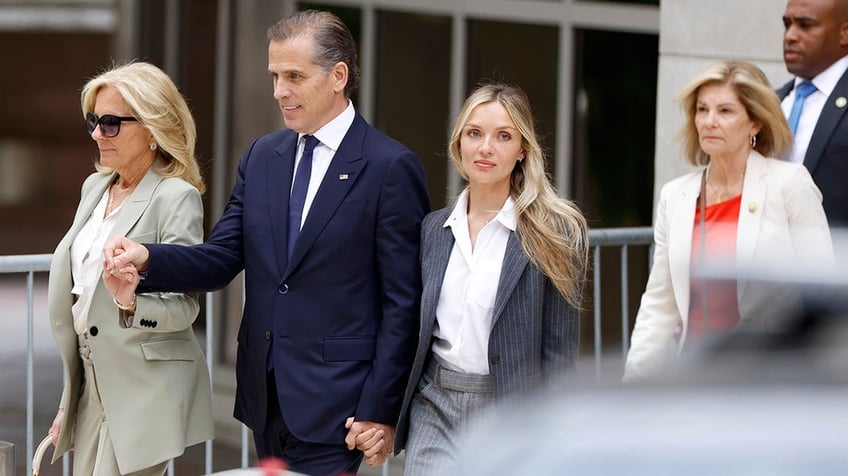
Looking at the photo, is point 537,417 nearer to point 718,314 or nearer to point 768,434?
point 768,434

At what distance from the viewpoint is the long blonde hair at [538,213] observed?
4199 millimetres

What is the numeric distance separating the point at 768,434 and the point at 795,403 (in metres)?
0.10

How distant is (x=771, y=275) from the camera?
2.28m

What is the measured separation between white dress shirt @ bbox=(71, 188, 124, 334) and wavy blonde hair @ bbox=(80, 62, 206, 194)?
231 mm

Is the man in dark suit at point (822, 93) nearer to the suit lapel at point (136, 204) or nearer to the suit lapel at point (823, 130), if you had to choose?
the suit lapel at point (823, 130)

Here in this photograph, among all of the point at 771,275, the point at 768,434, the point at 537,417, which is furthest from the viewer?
the point at 771,275

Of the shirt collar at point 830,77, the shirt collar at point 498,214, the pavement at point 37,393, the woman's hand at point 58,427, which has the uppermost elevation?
the shirt collar at point 830,77

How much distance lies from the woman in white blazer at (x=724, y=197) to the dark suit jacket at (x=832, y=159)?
28 cm

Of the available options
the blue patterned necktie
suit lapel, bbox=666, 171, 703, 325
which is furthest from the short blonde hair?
the blue patterned necktie

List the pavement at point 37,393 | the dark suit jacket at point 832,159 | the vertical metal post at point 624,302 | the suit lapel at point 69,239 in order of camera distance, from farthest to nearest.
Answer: the pavement at point 37,393
the vertical metal post at point 624,302
the dark suit jacket at point 832,159
the suit lapel at point 69,239

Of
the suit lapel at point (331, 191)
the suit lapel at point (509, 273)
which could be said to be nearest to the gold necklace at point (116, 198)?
the suit lapel at point (331, 191)

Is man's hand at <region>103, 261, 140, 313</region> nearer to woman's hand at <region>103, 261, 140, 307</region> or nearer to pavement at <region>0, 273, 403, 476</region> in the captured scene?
woman's hand at <region>103, 261, 140, 307</region>

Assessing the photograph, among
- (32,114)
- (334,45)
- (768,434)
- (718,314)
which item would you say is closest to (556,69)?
(334,45)

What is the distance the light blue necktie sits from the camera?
553 cm
